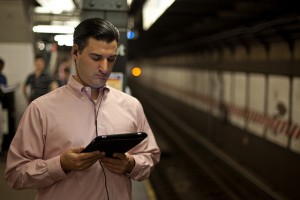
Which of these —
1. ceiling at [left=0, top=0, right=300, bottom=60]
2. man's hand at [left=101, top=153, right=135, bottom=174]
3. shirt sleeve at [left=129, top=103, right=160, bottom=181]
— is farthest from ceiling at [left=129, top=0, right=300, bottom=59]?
man's hand at [left=101, top=153, right=135, bottom=174]

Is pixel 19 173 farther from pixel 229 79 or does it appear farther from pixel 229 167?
pixel 229 79

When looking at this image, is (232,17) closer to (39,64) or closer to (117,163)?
(39,64)

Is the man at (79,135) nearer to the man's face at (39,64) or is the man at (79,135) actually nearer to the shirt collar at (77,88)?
the shirt collar at (77,88)

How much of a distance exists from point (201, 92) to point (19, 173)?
16.0 meters

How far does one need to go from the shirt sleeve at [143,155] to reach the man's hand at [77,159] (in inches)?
10.6

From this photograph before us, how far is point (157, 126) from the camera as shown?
2078 cm

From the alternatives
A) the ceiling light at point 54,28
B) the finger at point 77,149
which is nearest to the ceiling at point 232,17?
the ceiling light at point 54,28

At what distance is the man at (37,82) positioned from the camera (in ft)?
23.8

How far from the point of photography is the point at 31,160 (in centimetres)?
200

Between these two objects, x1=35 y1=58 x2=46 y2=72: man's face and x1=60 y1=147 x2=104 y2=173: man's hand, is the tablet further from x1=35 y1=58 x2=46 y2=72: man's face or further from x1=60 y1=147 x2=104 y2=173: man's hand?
x1=35 y1=58 x2=46 y2=72: man's face

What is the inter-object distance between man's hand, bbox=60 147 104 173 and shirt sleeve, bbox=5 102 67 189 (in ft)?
0.11

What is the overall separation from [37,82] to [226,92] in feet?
26.0

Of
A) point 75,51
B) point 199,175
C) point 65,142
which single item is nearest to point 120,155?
point 65,142

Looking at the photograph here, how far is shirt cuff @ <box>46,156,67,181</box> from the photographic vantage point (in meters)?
1.96
